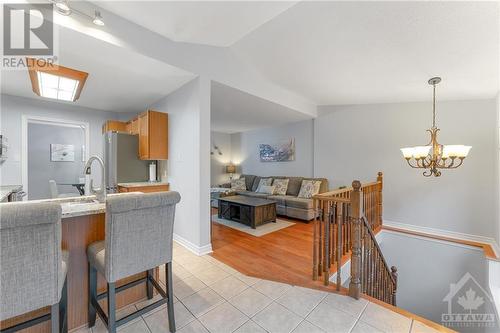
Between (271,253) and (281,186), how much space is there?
2717 mm

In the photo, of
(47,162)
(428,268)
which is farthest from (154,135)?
(428,268)

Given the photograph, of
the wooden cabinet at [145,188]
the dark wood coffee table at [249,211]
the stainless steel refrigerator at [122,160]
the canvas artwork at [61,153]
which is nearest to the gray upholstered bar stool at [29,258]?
the wooden cabinet at [145,188]

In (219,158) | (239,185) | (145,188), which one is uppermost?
(219,158)

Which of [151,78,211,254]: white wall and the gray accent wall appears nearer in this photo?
[151,78,211,254]: white wall

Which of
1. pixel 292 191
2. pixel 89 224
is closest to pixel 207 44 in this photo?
pixel 89 224

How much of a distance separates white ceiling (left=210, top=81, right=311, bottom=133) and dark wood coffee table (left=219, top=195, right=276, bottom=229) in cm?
192

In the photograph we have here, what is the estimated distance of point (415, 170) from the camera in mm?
3881

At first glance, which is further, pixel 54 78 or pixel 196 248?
pixel 196 248

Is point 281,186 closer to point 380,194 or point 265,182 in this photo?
point 265,182

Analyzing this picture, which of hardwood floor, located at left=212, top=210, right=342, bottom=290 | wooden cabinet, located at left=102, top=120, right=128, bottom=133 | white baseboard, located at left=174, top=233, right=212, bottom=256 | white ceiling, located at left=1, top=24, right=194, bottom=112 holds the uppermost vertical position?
white ceiling, located at left=1, top=24, right=194, bottom=112

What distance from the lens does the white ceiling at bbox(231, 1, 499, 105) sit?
79.2 inches

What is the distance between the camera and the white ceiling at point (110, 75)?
210 cm
